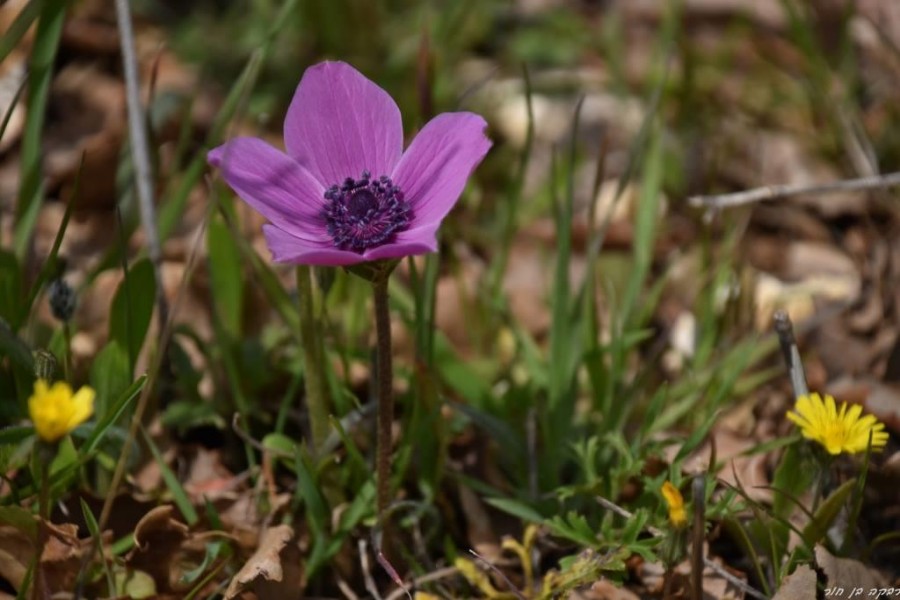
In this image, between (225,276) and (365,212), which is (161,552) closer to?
(225,276)

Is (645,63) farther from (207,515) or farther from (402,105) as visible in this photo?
(207,515)

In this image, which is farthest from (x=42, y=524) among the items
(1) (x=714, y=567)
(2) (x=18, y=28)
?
(1) (x=714, y=567)

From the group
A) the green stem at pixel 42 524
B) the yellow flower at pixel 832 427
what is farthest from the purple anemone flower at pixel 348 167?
the yellow flower at pixel 832 427

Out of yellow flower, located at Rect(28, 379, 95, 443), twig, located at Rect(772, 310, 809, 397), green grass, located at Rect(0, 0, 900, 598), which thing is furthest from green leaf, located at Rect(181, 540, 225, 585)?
twig, located at Rect(772, 310, 809, 397)

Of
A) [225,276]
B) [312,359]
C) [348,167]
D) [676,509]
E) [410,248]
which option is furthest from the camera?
[225,276]

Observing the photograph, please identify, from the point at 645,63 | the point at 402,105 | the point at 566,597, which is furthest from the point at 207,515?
the point at 645,63

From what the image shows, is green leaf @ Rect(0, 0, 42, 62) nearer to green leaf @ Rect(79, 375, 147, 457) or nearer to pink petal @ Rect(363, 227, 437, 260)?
green leaf @ Rect(79, 375, 147, 457)
